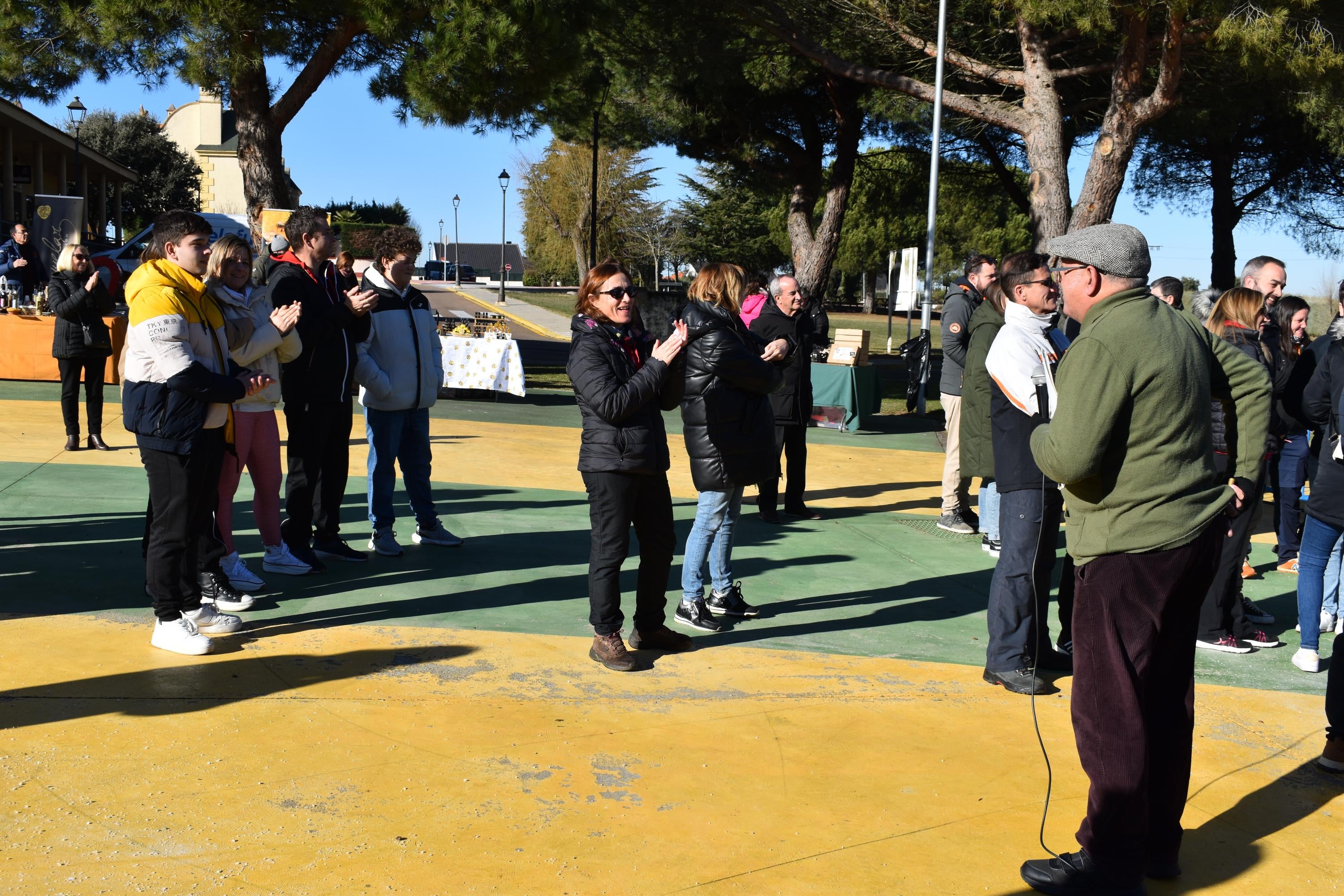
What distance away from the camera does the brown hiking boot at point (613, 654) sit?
4703 mm

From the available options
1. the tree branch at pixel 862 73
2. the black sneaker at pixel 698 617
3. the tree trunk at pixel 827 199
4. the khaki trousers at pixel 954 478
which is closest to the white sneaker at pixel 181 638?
the black sneaker at pixel 698 617

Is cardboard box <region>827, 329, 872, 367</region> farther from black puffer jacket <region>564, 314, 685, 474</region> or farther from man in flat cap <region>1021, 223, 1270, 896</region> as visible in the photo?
man in flat cap <region>1021, 223, 1270, 896</region>

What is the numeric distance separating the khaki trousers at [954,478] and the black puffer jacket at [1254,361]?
1.90 meters

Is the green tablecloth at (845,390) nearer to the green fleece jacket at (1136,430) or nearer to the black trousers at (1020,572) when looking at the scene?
the black trousers at (1020,572)

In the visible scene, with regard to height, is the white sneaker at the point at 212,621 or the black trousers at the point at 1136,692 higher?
the black trousers at the point at 1136,692

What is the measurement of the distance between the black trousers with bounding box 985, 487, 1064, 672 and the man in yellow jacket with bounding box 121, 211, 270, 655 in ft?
10.3

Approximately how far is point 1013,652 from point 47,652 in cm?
387

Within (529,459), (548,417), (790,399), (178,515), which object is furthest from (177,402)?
(548,417)

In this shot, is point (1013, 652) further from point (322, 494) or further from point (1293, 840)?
point (322, 494)

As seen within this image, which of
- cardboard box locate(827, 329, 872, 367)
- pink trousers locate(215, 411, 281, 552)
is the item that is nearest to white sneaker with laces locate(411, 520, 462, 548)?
pink trousers locate(215, 411, 281, 552)

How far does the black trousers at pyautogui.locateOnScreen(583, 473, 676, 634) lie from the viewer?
4.62 meters

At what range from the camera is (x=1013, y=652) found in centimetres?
468

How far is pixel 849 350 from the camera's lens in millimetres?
14094

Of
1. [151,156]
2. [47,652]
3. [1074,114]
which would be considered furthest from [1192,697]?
[151,156]
